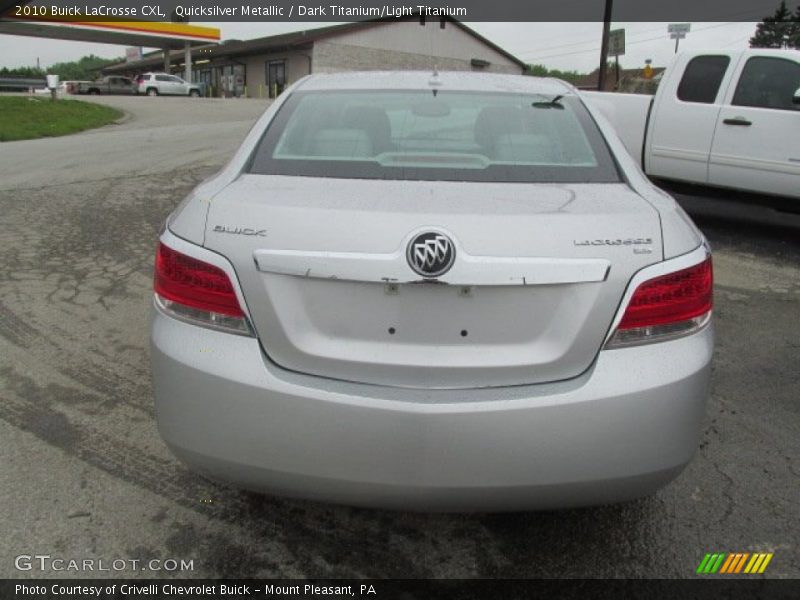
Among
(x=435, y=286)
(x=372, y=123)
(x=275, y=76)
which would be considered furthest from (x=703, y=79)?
(x=275, y=76)

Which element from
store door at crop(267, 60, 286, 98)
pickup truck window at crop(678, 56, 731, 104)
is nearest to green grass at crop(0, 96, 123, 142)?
pickup truck window at crop(678, 56, 731, 104)

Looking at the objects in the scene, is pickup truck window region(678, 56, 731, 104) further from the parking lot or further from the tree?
the tree

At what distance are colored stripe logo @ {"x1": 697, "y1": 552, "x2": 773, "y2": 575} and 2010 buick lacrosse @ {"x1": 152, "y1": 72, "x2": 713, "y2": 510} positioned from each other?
0.54 metres

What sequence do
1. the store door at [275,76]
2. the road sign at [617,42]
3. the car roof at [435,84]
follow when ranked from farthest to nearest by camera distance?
1. the store door at [275,76]
2. the road sign at [617,42]
3. the car roof at [435,84]

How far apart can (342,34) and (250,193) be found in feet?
154

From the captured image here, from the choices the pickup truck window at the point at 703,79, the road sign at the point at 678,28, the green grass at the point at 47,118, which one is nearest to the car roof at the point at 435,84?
the pickup truck window at the point at 703,79

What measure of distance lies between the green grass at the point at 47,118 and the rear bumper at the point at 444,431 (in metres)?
15.6

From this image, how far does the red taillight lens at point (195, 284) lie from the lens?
6.70 feet

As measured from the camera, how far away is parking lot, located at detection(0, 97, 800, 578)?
2426mm

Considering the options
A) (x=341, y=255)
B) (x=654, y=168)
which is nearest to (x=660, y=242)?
(x=341, y=255)

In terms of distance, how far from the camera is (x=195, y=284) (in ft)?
6.86

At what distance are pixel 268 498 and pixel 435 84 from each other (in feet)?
6.16

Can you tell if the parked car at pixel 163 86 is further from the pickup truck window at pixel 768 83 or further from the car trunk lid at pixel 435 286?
the car trunk lid at pixel 435 286

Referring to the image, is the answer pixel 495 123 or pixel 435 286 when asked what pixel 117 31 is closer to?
pixel 495 123
